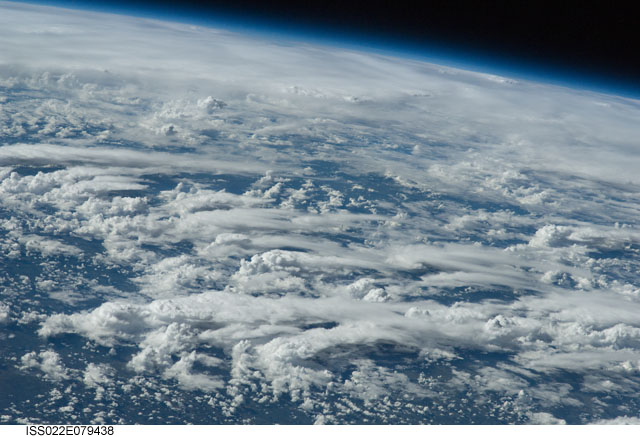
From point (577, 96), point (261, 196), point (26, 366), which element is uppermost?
point (577, 96)

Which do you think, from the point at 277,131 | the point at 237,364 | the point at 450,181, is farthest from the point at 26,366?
the point at 277,131

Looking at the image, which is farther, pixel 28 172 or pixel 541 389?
pixel 28 172

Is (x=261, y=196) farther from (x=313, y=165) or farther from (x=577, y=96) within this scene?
(x=577, y=96)

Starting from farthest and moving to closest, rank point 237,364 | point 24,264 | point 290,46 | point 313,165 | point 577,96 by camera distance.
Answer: point 290,46 → point 577,96 → point 313,165 → point 24,264 → point 237,364

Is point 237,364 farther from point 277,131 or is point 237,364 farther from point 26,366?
A: point 277,131

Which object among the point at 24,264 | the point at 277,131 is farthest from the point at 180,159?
the point at 24,264

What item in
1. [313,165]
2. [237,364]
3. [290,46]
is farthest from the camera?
[290,46]

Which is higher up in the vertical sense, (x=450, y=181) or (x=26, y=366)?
(x=450, y=181)
